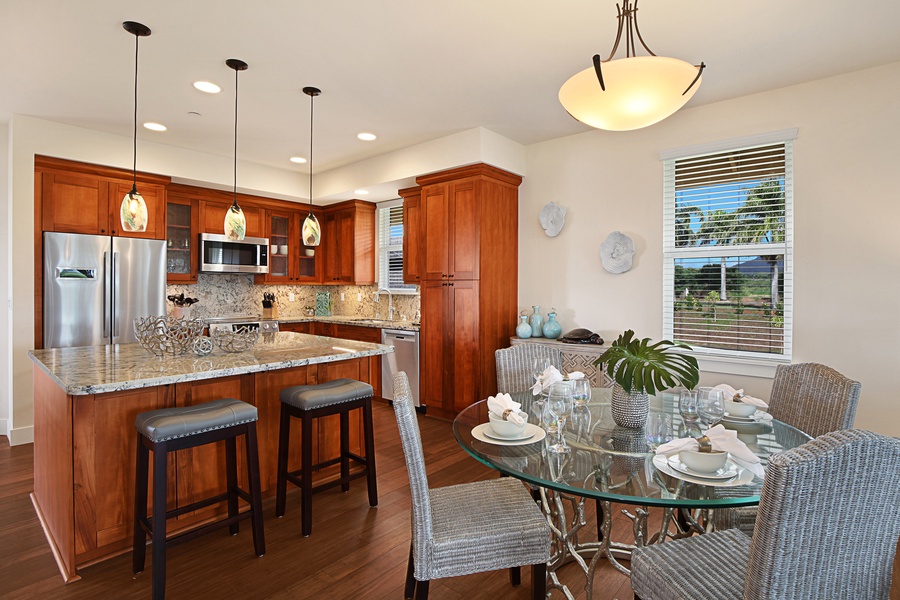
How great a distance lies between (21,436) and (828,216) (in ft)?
21.3

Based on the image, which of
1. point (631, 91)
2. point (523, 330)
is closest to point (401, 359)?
point (523, 330)

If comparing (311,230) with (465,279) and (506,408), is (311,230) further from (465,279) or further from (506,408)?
(506,408)

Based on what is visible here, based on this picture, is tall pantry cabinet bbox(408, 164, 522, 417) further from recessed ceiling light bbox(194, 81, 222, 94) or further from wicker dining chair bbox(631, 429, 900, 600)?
wicker dining chair bbox(631, 429, 900, 600)

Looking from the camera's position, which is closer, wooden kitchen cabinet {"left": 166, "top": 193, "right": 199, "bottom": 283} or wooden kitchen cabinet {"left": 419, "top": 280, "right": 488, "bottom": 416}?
wooden kitchen cabinet {"left": 419, "top": 280, "right": 488, "bottom": 416}

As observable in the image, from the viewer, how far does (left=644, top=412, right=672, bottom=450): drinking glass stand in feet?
5.87

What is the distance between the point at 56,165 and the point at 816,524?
18.4 ft

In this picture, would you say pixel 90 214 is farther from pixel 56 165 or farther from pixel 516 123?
pixel 516 123

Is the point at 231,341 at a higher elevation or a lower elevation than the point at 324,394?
higher

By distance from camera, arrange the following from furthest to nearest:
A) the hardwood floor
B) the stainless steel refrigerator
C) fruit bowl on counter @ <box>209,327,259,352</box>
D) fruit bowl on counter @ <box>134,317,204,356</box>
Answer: the stainless steel refrigerator
fruit bowl on counter @ <box>209,327,259,352</box>
fruit bowl on counter @ <box>134,317,204,356</box>
the hardwood floor

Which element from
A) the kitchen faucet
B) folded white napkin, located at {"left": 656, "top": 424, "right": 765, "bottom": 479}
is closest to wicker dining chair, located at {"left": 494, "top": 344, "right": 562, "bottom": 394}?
folded white napkin, located at {"left": 656, "top": 424, "right": 765, "bottom": 479}

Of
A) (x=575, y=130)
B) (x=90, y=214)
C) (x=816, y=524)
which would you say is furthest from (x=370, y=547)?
(x=90, y=214)

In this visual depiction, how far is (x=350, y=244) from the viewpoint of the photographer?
628 cm

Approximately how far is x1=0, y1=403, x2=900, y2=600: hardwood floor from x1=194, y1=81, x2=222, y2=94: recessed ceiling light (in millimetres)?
2890

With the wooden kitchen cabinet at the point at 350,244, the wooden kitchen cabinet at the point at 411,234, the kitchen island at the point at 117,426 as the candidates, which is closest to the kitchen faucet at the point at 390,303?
the wooden kitchen cabinet at the point at 350,244
